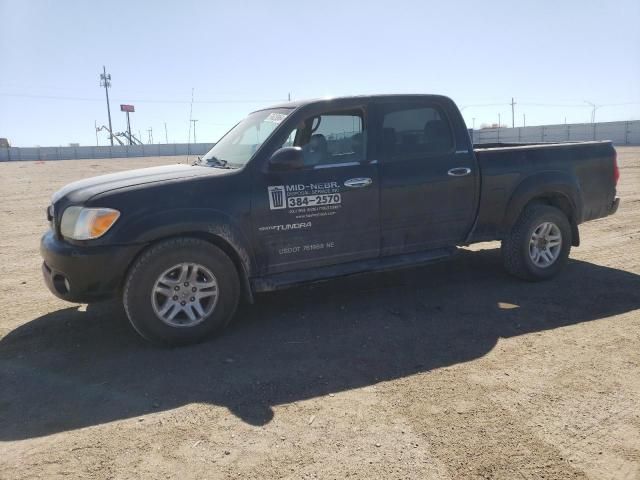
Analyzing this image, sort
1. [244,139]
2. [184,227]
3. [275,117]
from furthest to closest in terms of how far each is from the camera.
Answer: [244,139]
[275,117]
[184,227]

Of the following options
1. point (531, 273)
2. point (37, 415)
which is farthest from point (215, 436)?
point (531, 273)

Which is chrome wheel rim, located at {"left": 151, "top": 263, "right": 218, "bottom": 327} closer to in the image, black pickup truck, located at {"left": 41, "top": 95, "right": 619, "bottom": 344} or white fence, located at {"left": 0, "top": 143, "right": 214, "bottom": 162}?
black pickup truck, located at {"left": 41, "top": 95, "right": 619, "bottom": 344}

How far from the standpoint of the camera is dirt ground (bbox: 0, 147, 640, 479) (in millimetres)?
2672

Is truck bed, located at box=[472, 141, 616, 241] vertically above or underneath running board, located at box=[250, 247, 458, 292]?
above

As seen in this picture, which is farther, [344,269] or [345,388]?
[344,269]

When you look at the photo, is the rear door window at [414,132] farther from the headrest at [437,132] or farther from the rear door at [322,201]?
the rear door at [322,201]

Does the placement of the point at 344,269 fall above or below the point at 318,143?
below

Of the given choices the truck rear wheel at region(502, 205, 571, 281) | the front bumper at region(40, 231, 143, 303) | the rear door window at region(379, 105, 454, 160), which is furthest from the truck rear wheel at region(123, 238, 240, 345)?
the truck rear wheel at region(502, 205, 571, 281)

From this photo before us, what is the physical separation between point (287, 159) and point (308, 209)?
49 centimetres

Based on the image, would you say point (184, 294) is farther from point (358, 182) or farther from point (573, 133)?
point (573, 133)

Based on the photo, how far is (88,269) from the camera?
3.79m

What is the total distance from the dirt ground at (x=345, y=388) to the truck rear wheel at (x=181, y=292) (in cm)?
18

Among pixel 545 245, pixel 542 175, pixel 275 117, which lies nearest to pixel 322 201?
pixel 275 117

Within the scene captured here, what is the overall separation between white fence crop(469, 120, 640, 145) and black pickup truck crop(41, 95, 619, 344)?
40071 mm
